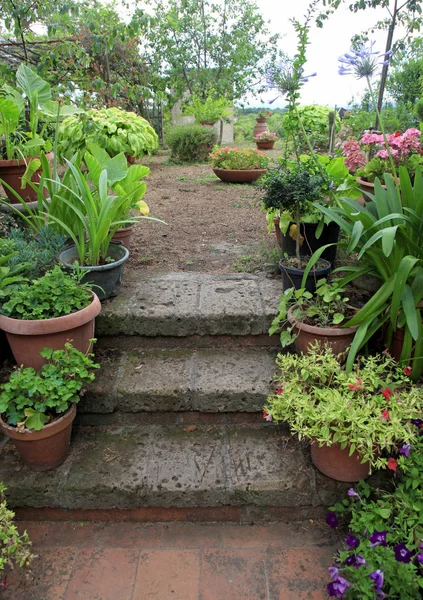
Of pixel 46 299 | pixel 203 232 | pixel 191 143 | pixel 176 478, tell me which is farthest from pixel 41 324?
pixel 191 143

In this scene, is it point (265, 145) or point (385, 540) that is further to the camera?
point (265, 145)

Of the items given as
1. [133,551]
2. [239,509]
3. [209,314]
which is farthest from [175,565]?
[209,314]

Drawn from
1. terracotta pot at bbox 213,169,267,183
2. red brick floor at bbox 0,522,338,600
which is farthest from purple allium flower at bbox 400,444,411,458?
terracotta pot at bbox 213,169,267,183

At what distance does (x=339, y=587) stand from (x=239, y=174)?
4.47 metres

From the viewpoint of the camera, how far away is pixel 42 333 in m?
1.85

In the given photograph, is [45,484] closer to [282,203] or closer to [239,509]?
[239,509]

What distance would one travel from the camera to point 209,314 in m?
2.30

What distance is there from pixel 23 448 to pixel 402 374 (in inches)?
65.8

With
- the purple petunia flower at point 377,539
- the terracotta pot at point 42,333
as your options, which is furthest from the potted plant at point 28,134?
the purple petunia flower at point 377,539

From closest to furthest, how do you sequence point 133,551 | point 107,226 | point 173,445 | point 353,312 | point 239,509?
point 133,551 < point 239,509 < point 173,445 < point 353,312 < point 107,226

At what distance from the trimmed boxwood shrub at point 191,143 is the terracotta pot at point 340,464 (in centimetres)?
561

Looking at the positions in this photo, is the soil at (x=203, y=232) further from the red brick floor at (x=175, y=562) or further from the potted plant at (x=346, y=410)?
the red brick floor at (x=175, y=562)

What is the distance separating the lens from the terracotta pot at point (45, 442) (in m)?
1.76

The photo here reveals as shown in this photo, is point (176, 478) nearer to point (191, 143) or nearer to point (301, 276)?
point (301, 276)
